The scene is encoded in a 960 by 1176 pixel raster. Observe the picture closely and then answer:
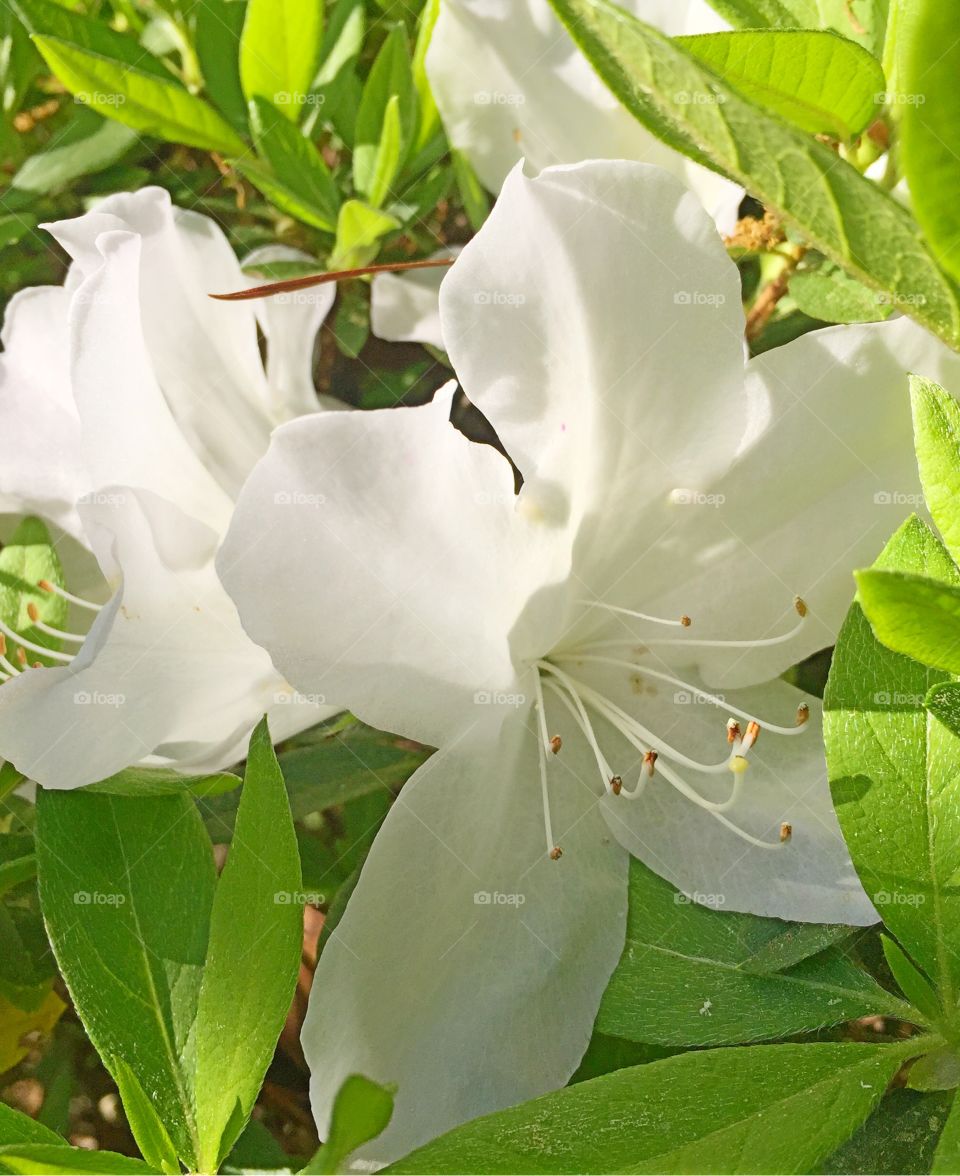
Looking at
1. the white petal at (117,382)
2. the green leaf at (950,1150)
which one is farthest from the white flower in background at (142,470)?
the green leaf at (950,1150)

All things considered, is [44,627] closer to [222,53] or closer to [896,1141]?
[222,53]

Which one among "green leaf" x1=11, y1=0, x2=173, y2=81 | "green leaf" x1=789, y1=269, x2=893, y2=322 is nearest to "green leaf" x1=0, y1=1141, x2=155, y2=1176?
"green leaf" x1=789, y1=269, x2=893, y2=322

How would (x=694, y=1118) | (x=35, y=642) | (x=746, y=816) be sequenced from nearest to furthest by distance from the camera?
(x=694, y=1118) → (x=746, y=816) → (x=35, y=642)

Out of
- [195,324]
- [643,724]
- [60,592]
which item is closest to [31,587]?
[60,592]

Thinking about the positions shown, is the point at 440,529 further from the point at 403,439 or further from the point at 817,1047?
the point at 817,1047

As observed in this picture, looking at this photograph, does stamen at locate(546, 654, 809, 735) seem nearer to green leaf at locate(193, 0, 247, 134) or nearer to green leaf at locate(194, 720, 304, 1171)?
green leaf at locate(194, 720, 304, 1171)

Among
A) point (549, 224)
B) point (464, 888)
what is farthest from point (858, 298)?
point (464, 888)
